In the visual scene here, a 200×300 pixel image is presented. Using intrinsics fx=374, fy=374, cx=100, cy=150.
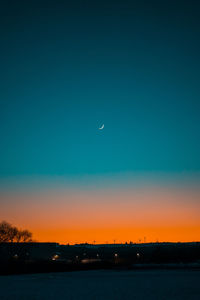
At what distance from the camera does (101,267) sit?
68688mm

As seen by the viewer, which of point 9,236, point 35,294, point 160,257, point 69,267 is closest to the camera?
point 35,294

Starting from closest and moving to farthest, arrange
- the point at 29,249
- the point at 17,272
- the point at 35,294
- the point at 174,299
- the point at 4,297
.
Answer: the point at 174,299
the point at 4,297
the point at 35,294
the point at 17,272
the point at 29,249

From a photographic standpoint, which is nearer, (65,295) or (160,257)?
(65,295)

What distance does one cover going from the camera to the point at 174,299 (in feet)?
74.8

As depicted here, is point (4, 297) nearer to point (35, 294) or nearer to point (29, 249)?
point (35, 294)

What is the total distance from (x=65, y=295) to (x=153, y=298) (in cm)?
634

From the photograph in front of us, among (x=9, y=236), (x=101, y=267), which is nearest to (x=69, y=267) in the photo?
(x=101, y=267)

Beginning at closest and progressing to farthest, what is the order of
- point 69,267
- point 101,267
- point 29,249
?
1. point 69,267
2. point 101,267
3. point 29,249

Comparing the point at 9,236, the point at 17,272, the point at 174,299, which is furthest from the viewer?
the point at 9,236

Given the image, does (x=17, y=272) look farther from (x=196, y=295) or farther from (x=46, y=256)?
(x=46, y=256)

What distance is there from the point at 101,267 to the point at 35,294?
44213 mm

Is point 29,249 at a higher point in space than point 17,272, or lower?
higher

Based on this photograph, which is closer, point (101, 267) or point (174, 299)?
point (174, 299)

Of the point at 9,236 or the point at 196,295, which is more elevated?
the point at 9,236
